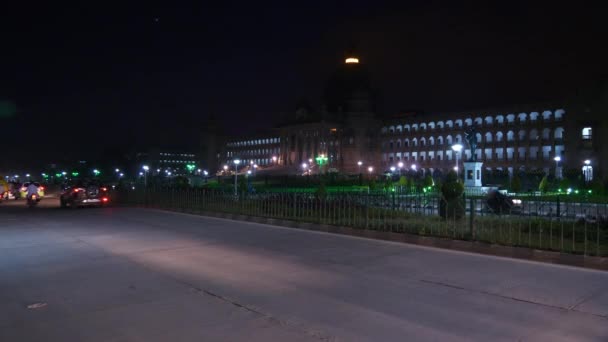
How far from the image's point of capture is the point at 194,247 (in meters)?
11.8

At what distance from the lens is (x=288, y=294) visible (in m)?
7.26

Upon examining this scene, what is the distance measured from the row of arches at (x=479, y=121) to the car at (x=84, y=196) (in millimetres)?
71312

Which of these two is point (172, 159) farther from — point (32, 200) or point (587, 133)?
point (32, 200)

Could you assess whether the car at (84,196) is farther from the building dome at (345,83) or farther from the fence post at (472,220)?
the building dome at (345,83)

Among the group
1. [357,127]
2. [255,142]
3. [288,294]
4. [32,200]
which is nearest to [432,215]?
[288,294]

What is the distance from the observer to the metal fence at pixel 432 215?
10773 mm

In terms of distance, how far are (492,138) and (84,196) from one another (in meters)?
74.7

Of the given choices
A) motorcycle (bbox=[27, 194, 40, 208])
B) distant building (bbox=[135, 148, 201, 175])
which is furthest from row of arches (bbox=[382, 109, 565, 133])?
motorcycle (bbox=[27, 194, 40, 208])

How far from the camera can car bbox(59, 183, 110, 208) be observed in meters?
25.7

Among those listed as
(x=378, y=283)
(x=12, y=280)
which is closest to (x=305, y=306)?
(x=378, y=283)

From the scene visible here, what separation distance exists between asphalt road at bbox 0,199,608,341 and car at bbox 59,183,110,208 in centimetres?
1435

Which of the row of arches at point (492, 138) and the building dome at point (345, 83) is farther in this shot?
the building dome at point (345, 83)

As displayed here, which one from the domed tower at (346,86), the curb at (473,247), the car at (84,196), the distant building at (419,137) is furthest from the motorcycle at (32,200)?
the domed tower at (346,86)

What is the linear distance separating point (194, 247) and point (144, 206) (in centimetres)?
1569
